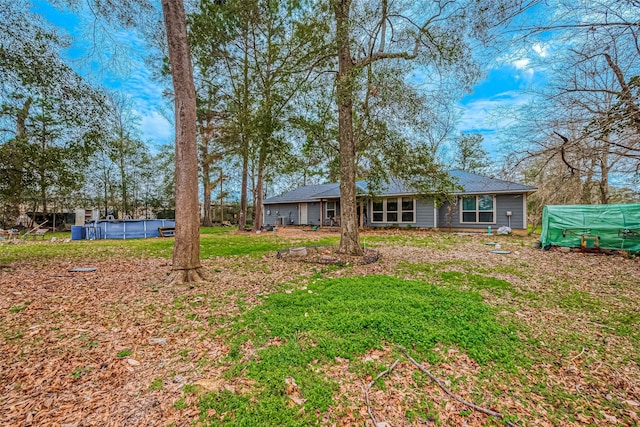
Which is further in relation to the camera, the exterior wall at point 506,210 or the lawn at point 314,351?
the exterior wall at point 506,210

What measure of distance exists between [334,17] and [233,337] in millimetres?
7670

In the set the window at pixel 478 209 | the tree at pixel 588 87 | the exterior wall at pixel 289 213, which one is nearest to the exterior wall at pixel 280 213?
the exterior wall at pixel 289 213

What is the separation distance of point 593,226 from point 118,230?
63.2 feet

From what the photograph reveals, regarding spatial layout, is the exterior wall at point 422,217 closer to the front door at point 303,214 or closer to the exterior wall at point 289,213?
the exterior wall at point 289,213

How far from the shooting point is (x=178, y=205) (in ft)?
15.1

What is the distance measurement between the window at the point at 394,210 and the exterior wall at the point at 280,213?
293 inches

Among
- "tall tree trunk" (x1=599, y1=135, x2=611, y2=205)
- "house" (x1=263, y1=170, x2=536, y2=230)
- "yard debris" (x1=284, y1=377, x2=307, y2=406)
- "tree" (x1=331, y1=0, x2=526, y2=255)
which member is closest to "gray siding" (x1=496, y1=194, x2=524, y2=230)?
"house" (x1=263, y1=170, x2=536, y2=230)

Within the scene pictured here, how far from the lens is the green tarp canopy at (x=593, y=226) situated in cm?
759

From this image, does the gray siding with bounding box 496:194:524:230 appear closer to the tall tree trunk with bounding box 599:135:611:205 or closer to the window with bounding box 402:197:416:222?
the tall tree trunk with bounding box 599:135:611:205

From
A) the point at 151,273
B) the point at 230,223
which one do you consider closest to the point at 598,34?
the point at 151,273

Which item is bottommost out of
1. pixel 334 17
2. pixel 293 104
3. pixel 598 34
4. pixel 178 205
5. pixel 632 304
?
pixel 632 304

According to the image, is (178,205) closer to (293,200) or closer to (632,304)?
(632,304)

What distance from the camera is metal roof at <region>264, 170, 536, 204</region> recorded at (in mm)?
11945

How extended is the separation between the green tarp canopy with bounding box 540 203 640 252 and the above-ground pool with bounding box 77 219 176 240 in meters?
15.4
